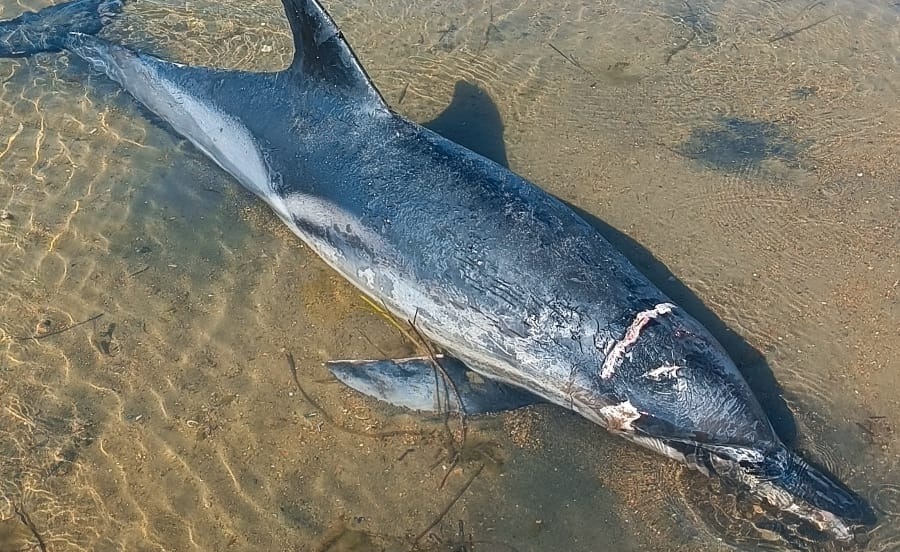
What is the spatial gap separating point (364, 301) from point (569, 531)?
2219mm

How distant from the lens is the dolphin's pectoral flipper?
4.78 metres

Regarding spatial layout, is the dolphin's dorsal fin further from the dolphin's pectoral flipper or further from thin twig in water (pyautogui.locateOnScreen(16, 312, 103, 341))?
thin twig in water (pyautogui.locateOnScreen(16, 312, 103, 341))

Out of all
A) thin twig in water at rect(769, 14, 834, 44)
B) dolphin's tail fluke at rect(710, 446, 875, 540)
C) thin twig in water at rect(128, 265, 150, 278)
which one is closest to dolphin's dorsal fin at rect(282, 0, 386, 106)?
thin twig in water at rect(128, 265, 150, 278)

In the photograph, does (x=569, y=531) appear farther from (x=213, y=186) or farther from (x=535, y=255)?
(x=213, y=186)

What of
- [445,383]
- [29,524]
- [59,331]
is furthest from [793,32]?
[29,524]

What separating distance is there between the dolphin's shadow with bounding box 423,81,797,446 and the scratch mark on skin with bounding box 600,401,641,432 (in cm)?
101

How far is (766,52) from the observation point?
769 centimetres

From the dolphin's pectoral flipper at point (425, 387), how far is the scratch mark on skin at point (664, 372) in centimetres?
79

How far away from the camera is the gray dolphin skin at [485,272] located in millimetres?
4328

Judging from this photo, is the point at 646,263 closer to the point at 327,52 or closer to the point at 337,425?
the point at 337,425

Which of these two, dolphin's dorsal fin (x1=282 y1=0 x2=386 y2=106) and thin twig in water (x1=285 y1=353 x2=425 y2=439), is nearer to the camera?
thin twig in water (x1=285 y1=353 x2=425 y2=439)

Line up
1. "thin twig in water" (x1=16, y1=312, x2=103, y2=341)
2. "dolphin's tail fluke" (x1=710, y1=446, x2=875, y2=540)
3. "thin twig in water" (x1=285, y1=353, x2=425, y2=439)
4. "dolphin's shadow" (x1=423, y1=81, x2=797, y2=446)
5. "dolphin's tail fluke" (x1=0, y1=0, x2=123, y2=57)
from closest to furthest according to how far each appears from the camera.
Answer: "dolphin's tail fluke" (x1=710, y1=446, x2=875, y2=540) < "thin twig in water" (x1=285, y1=353, x2=425, y2=439) < "dolphin's shadow" (x1=423, y1=81, x2=797, y2=446) < "thin twig in water" (x1=16, y1=312, x2=103, y2=341) < "dolphin's tail fluke" (x1=0, y1=0, x2=123, y2=57)

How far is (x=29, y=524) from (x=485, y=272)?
3087 mm

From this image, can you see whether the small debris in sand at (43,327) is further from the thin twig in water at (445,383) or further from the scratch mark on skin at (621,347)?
the scratch mark on skin at (621,347)
